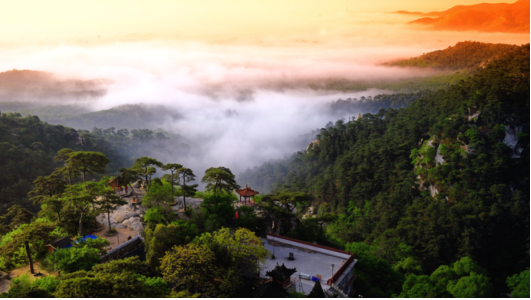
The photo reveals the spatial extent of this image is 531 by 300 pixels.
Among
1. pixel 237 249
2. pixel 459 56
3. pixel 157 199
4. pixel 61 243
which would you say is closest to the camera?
pixel 237 249

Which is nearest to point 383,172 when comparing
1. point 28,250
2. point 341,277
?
point 341,277

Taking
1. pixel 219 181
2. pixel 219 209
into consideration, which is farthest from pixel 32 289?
pixel 219 181

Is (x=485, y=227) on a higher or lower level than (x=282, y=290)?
lower

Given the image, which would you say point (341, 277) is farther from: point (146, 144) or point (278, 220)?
point (146, 144)

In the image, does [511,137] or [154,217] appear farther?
[511,137]

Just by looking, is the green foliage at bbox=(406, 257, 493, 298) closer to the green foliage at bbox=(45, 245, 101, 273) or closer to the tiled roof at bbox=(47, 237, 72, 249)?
the green foliage at bbox=(45, 245, 101, 273)

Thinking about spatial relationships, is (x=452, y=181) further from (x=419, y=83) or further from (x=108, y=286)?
(x=419, y=83)
